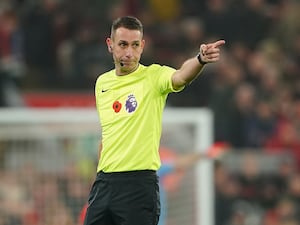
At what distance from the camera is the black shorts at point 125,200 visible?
20.7ft

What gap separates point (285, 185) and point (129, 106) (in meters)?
6.86

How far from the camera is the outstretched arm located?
599 centimetres

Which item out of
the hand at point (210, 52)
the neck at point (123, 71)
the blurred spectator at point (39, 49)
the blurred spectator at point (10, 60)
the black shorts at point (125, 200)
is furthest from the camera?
the blurred spectator at point (39, 49)

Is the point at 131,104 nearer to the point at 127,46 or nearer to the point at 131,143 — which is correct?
the point at 131,143

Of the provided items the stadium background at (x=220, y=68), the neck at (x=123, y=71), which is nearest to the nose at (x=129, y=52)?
the neck at (x=123, y=71)

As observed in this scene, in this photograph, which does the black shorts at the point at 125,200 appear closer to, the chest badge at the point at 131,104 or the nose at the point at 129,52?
the chest badge at the point at 131,104

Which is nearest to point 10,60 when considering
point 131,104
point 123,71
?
point 123,71

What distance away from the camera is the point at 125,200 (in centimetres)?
630

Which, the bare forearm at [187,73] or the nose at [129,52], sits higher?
the nose at [129,52]

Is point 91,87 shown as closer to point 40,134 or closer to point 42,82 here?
point 42,82

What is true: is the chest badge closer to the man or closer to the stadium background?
the man

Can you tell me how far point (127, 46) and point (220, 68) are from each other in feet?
26.4

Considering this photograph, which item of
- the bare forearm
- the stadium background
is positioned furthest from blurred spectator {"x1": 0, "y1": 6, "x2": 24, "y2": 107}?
the bare forearm

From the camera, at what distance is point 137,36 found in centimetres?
636
